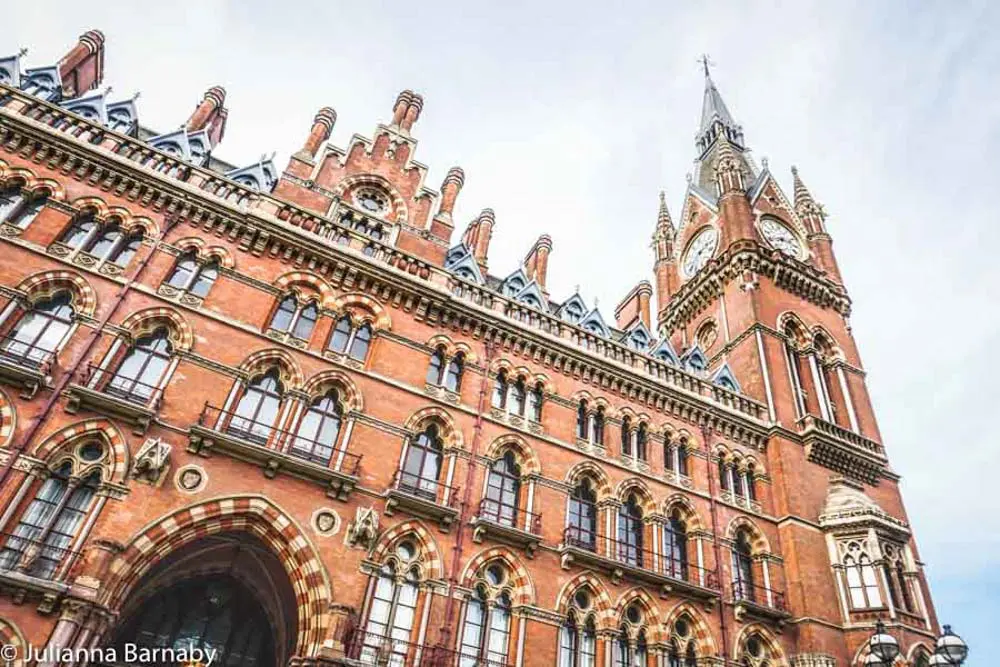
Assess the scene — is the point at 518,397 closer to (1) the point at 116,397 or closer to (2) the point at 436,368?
(2) the point at 436,368

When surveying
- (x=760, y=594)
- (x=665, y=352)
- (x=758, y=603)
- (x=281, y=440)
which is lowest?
(x=758, y=603)

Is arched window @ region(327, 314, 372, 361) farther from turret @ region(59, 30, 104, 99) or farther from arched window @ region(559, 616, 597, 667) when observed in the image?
turret @ region(59, 30, 104, 99)

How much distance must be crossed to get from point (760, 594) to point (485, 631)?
9.93 m

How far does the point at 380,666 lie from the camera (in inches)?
560

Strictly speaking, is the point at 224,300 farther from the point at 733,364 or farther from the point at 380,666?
the point at 733,364

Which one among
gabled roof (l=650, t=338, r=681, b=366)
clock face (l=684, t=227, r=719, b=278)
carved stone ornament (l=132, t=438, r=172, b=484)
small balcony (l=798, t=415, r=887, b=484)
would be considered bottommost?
carved stone ornament (l=132, t=438, r=172, b=484)

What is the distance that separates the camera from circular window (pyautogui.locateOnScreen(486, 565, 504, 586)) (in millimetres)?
17078

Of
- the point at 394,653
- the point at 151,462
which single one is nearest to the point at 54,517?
the point at 151,462

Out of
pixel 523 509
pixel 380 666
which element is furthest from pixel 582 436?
pixel 380 666

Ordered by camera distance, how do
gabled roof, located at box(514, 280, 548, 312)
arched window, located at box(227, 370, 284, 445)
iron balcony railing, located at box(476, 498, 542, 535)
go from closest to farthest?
1. arched window, located at box(227, 370, 284, 445)
2. iron balcony railing, located at box(476, 498, 542, 535)
3. gabled roof, located at box(514, 280, 548, 312)

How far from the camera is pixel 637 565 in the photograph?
19422mm

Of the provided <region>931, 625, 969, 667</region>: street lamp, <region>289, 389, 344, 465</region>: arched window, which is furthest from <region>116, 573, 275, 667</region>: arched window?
<region>931, 625, 969, 667</region>: street lamp

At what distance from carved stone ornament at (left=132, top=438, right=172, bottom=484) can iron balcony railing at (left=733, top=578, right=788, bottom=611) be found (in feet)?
55.4

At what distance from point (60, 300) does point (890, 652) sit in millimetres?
19912
